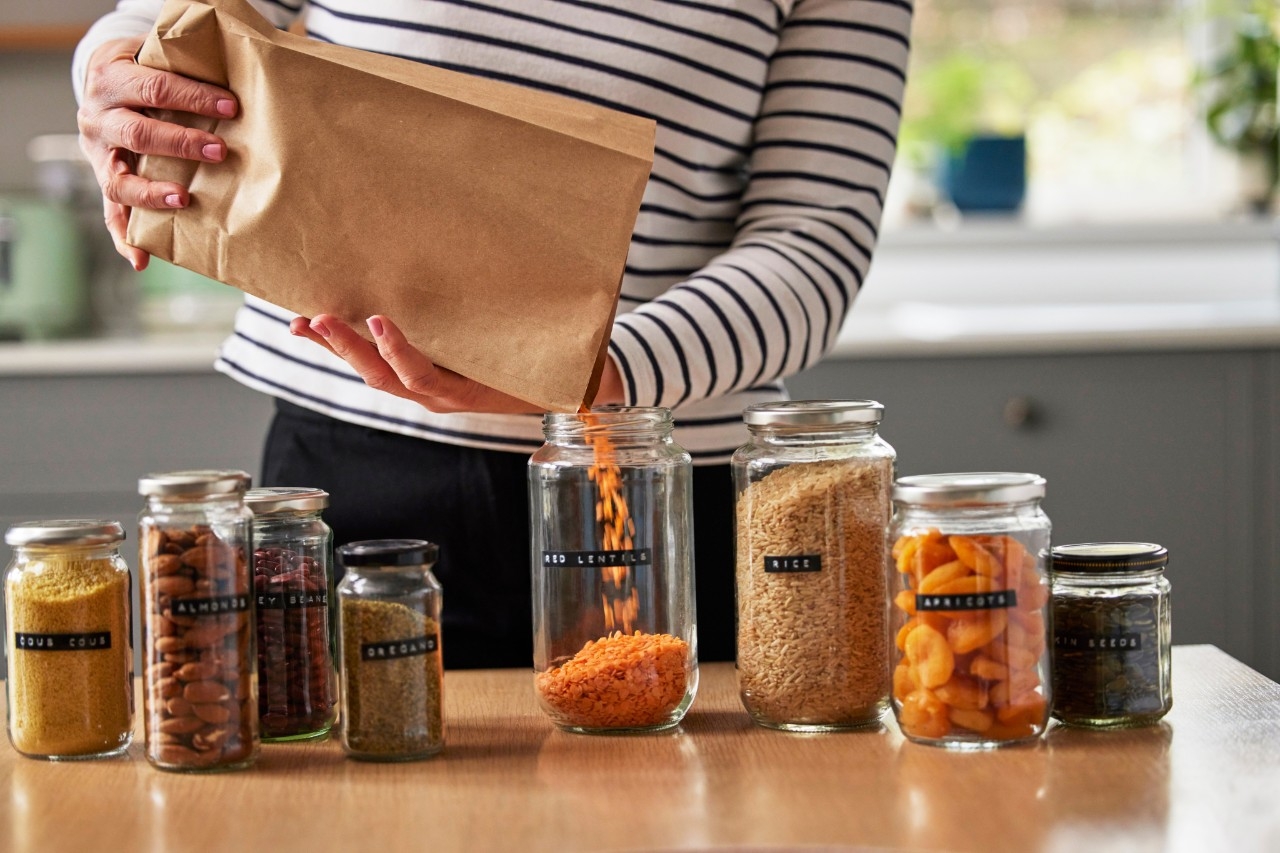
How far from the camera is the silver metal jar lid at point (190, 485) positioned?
2.41 feet

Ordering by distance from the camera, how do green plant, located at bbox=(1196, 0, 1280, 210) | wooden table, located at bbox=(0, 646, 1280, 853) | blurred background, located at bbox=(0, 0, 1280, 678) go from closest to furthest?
wooden table, located at bbox=(0, 646, 1280, 853)
blurred background, located at bbox=(0, 0, 1280, 678)
green plant, located at bbox=(1196, 0, 1280, 210)

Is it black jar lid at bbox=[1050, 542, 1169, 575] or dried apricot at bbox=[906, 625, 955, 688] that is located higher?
black jar lid at bbox=[1050, 542, 1169, 575]

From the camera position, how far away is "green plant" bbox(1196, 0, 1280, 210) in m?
2.53

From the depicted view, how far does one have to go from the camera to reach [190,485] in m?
0.74

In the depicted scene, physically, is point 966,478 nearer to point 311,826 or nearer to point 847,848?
point 847,848

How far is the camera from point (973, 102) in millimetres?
2598

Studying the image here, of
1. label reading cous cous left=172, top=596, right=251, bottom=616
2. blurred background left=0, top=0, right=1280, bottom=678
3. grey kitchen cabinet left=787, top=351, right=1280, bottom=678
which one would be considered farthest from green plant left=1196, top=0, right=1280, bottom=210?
label reading cous cous left=172, top=596, right=251, bottom=616

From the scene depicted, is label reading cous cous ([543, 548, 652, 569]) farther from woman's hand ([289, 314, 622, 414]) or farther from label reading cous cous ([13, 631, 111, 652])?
label reading cous cous ([13, 631, 111, 652])

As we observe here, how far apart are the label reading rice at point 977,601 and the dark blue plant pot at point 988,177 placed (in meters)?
1.99

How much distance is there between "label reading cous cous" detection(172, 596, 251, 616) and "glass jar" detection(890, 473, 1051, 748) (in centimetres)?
36

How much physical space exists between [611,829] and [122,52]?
1.91 feet

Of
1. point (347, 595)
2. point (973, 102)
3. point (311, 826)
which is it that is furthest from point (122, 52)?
point (973, 102)

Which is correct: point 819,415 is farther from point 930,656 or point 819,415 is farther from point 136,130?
point 136,130

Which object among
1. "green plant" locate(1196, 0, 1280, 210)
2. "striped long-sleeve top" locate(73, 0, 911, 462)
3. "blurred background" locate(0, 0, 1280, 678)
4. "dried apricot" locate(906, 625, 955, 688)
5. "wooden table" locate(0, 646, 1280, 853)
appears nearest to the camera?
"wooden table" locate(0, 646, 1280, 853)
